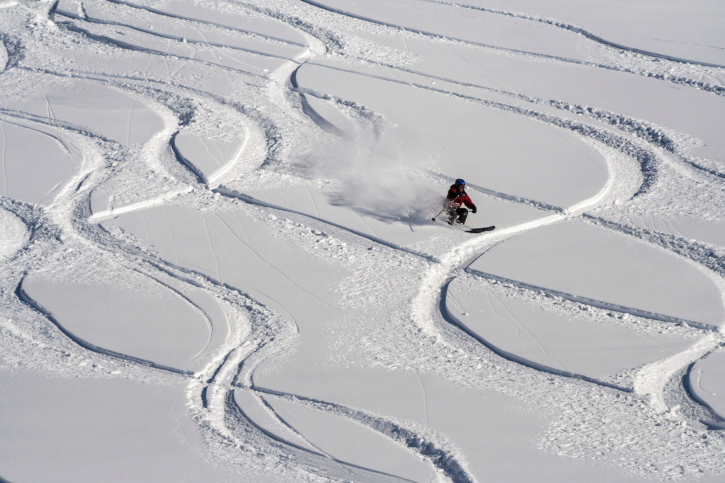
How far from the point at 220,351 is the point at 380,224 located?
2289mm

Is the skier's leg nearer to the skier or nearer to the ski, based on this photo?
the skier

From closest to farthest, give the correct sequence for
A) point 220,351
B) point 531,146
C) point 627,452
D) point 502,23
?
point 627,452 < point 220,351 < point 531,146 < point 502,23

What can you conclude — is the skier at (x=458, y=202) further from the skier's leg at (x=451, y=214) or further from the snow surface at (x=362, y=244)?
the snow surface at (x=362, y=244)

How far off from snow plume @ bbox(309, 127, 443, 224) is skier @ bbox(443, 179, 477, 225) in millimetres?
309

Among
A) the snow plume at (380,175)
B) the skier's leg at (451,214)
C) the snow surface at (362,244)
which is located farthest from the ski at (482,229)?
the snow plume at (380,175)

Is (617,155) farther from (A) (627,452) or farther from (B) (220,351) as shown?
(B) (220,351)

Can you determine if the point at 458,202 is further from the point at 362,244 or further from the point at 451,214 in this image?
the point at 362,244

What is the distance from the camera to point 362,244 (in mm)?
6863

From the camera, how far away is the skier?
6.94 meters

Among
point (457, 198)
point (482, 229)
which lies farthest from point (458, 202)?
point (482, 229)

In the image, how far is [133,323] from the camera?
596 centimetres

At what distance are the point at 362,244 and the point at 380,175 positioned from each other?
1257mm

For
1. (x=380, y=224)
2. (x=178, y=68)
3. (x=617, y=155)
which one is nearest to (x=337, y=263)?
(x=380, y=224)

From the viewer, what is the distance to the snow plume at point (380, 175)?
7.37 m
